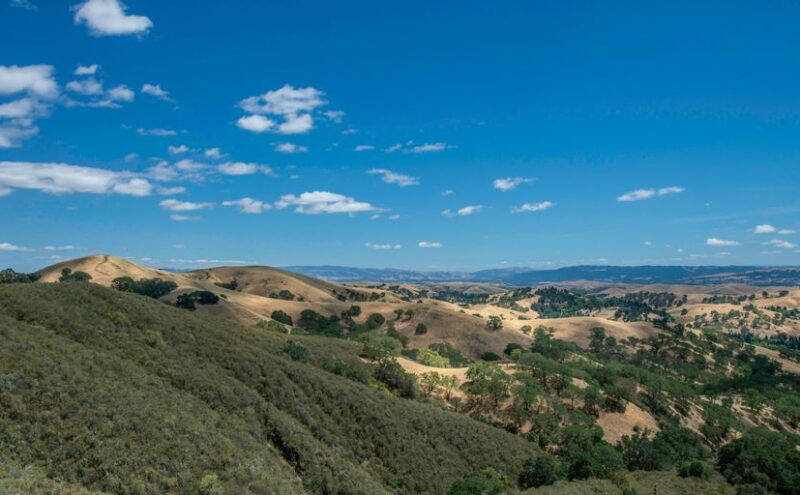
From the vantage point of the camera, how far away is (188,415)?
118ft

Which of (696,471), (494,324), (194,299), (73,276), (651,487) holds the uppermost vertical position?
(73,276)

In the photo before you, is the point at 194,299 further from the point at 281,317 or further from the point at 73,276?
the point at 73,276

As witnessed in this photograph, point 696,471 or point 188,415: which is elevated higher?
point 188,415

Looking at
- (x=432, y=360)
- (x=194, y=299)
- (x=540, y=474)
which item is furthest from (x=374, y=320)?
(x=540, y=474)

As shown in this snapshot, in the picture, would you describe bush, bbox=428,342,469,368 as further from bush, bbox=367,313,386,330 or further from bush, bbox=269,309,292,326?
bush, bbox=269,309,292,326

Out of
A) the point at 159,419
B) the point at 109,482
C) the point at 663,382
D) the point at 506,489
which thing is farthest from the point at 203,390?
the point at 663,382

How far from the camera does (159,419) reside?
3341 cm

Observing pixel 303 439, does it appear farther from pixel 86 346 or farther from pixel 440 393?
pixel 440 393

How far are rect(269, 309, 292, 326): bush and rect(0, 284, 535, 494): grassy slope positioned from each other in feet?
245

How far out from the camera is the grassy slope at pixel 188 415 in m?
29.2

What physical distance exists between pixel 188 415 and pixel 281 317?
10617 cm

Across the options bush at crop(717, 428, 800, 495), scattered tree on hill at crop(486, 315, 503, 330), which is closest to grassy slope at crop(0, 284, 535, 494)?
bush at crop(717, 428, 800, 495)

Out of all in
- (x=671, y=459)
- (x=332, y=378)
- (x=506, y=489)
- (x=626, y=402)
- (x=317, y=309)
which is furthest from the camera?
(x=317, y=309)

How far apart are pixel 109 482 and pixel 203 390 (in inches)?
589
